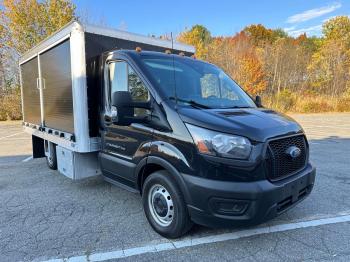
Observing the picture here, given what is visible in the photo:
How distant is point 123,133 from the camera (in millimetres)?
4156

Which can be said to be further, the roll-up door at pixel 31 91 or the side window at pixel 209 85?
the roll-up door at pixel 31 91

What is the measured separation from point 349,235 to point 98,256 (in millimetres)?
2925

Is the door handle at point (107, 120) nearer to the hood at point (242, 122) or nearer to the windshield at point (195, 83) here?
the windshield at point (195, 83)

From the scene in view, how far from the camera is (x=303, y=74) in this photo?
34.4 meters

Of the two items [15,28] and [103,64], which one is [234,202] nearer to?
[103,64]

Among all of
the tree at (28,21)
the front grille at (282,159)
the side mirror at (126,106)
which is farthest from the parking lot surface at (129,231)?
the tree at (28,21)

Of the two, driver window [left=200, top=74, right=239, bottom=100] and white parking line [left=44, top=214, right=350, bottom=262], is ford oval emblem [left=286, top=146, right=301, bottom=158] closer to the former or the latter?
white parking line [left=44, top=214, right=350, bottom=262]

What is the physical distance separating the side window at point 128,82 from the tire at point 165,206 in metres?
0.85

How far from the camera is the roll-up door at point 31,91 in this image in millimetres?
6834

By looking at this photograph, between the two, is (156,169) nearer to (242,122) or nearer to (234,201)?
(234,201)

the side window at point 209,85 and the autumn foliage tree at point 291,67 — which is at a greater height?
the autumn foliage tree at point 291,67

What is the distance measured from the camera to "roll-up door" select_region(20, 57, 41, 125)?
683 cm

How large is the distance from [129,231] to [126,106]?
62.9 inches

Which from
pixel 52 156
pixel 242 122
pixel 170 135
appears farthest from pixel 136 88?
pixel 52 156
